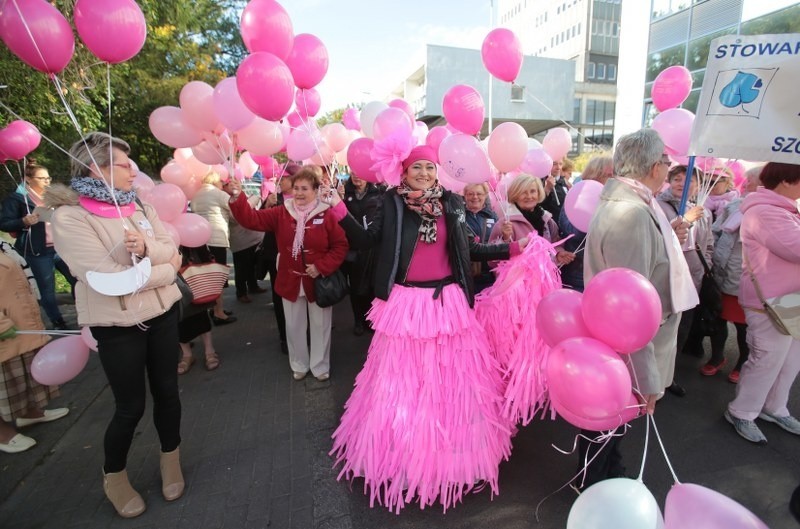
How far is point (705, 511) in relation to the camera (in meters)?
1.23

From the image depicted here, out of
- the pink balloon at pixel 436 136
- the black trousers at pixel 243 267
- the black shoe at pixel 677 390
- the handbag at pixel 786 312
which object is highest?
the pink balloon at pixel 436 136

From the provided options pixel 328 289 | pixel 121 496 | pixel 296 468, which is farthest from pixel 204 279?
pixel 296 468

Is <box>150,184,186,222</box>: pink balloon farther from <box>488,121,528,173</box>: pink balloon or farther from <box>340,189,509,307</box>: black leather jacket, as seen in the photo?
<box>488,121,528,173</box>: pink balloon

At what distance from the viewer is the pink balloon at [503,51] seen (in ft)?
12.7

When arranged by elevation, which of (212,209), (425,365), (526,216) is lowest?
(425,365)

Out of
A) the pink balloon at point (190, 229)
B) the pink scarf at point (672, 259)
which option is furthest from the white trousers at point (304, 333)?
the pink scarf at point (672, 259)

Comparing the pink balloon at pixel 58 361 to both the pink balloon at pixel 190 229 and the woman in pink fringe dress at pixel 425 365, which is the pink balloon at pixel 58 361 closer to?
the pink balloon at pixel 190 229

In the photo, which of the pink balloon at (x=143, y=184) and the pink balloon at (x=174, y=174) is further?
the pink balloon at (x=174, y=174)

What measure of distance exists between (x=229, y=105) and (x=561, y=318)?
2866 millimetres

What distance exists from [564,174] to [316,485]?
213 inches

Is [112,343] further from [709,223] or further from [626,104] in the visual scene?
[626,104]

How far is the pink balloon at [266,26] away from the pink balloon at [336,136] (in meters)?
2.21

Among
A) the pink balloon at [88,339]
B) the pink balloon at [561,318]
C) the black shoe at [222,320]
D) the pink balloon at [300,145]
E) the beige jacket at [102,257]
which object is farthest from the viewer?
the black shoe at [222,320]

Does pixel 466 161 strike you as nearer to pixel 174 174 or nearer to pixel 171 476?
pixel 171 476
